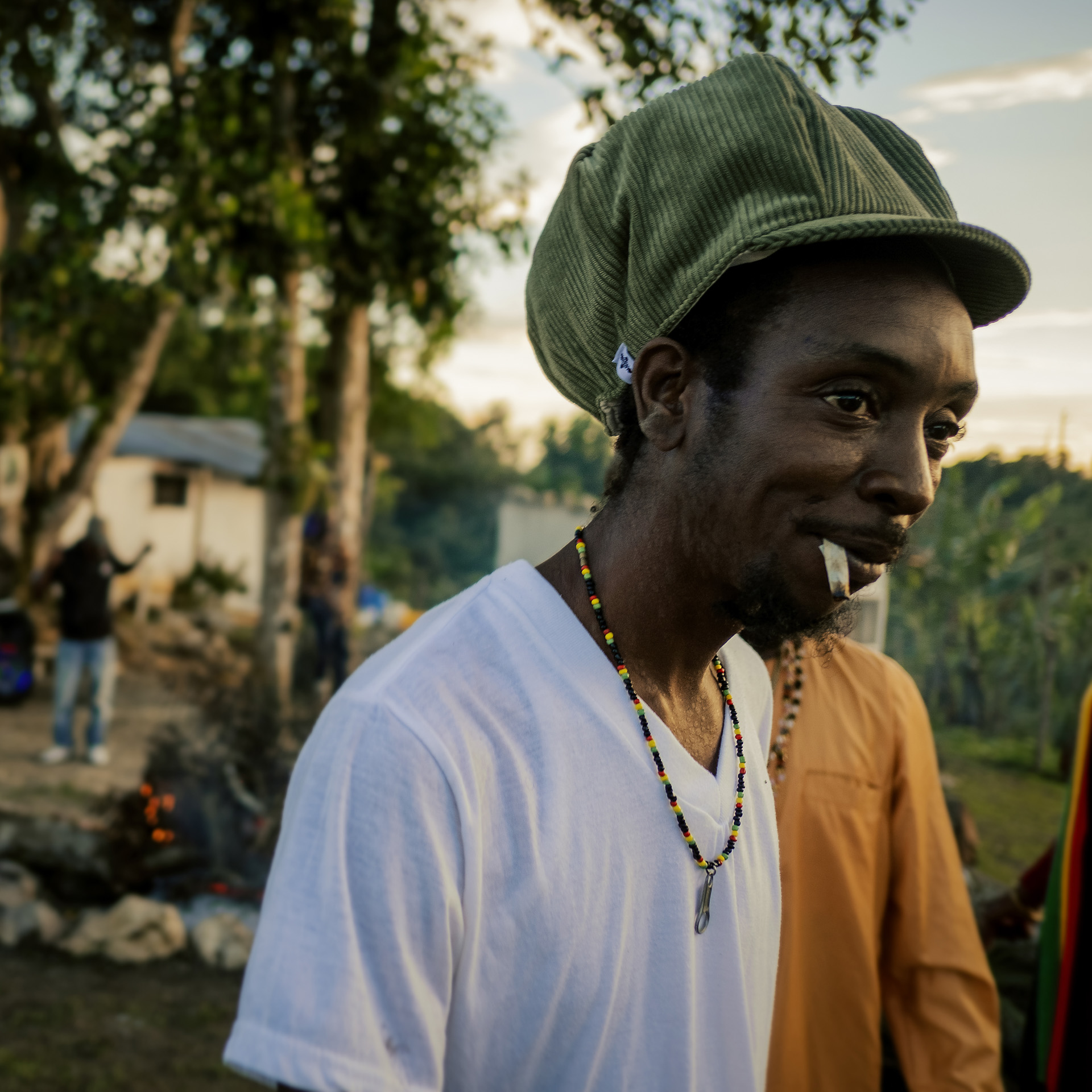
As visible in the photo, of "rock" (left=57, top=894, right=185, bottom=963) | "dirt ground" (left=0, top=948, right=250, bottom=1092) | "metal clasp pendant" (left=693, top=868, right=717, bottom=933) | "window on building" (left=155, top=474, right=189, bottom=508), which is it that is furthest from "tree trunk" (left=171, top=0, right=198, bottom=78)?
"window on building" (left=155, top=474, right=189, bottom=508)

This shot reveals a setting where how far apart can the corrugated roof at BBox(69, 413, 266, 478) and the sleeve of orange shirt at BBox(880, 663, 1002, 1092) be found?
65.2 ft

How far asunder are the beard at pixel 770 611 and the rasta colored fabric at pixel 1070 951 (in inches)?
68.3

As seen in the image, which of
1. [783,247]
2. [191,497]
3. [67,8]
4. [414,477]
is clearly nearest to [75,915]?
[783,247]

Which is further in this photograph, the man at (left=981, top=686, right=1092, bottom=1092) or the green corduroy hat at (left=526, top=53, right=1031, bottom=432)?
the man at (left=981, top=686, right=1092, bottom=1092)

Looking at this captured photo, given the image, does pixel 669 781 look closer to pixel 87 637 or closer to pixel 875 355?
pixel 875 355

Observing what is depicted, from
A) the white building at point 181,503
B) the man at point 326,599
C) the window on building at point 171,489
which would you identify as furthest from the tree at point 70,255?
the window on building at point 171,489

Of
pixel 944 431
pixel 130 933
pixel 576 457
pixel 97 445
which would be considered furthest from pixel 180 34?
pixel 944 431

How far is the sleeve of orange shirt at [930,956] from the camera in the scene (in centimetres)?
186

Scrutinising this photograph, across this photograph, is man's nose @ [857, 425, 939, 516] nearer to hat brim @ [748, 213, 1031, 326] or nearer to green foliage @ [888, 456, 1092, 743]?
hat brim @ [748, 213, 1031, 326]

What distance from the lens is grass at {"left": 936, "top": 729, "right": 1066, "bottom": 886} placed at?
603 centimetres

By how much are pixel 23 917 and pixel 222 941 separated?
996 millimetres

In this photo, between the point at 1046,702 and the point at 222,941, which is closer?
the point at 222,941

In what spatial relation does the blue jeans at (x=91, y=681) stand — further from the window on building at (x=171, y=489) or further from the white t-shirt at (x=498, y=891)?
the window on building at (x=171, y=489)

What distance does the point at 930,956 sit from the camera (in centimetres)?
191
